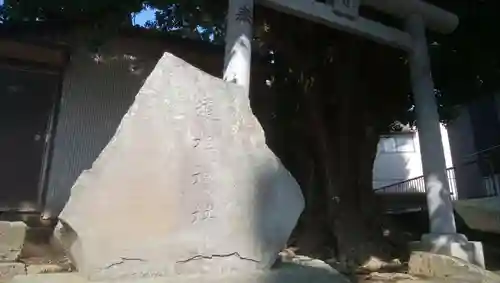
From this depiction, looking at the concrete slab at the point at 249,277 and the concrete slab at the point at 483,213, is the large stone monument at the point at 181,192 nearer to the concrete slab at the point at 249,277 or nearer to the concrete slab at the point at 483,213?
the concrete slab at the point at 249,277

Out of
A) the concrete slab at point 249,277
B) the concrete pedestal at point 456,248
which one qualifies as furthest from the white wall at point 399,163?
the concrete slab at point 249,277

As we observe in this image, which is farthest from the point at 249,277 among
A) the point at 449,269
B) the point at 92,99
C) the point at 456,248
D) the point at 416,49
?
the point at 92,99

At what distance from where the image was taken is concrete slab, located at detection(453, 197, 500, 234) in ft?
17.3

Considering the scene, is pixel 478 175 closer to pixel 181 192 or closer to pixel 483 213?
pixel 483 213

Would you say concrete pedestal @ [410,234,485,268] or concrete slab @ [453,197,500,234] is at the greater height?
concrete slab @ [453,197,500,234]

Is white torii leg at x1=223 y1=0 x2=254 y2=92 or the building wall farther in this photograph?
the building wall

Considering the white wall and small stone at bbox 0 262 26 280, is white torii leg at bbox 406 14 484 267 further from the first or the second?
the white wall

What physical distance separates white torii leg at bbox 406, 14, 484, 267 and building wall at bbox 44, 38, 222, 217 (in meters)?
3.34

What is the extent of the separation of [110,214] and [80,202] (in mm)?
170

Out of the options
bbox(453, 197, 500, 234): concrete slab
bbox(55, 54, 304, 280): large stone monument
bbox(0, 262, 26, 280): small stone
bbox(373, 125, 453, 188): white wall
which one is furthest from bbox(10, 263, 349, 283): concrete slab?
bbox(373, 125, 453, 188): white wall

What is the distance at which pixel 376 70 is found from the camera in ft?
21.7

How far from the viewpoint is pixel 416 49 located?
5.40m

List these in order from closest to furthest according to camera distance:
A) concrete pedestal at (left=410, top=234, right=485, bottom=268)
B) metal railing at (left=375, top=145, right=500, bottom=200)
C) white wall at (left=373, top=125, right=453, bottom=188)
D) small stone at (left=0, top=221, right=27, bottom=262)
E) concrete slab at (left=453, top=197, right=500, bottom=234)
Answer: small stone at (left=0, top=221, right=27, bottom=262)
concrete pedestal at (left=410, top=234, right=485, bottom=268)
concrete slab at (left=453, top=197, right=500, bottom=234)
metal railing at (left=375, top=145, right=500, bottom=200)
white wall at (left=373, top=125, right=453, bottom=188)

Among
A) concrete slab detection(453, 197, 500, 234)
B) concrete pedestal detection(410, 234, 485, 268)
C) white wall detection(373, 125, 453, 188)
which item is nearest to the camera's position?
concrete pedestal detection(410, 234, 485, 268)
